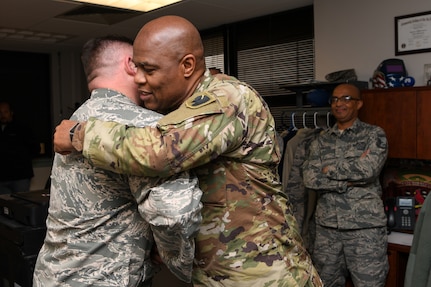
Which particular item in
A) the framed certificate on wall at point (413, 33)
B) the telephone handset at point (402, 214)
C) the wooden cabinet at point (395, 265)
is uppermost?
the framed certificate on wall at point (413, 33)

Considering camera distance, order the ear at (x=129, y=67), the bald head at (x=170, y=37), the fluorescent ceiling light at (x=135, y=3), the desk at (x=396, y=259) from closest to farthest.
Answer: the bald head at (x=170, y=37) → the ear at (x=129, y=67) → the desk at (x=396, y=259) → the fluorescent ceiling light at (x=135, y=3)

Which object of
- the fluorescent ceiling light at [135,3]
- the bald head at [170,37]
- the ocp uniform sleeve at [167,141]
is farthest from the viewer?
the fluorescent ceiling light at [135,3]

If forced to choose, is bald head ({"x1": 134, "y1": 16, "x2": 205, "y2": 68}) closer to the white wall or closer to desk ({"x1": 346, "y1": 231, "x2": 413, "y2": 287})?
desk ({"x1": 346, "y1": 231, "x2": 413, "y2": 287})

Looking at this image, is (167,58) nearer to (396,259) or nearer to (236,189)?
(236,189)

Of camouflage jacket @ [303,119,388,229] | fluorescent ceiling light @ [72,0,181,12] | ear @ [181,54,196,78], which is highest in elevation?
fluorescent ceiling light @ [72,0,181,12]

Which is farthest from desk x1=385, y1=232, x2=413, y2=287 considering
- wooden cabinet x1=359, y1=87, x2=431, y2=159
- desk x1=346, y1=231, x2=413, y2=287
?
wooden cabinet x1=359, y1=87, x2=431, y2=159

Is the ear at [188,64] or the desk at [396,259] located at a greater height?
the ear at [188,64]

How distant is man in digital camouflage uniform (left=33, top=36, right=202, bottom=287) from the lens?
120 centimetres

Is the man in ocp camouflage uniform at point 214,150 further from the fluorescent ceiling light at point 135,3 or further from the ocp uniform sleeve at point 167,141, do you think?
the fluorescent ceiling light at point 135,3

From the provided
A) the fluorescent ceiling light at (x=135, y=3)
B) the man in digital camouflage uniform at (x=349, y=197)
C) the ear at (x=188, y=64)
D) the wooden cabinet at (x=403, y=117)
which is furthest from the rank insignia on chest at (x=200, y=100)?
the fluorescent ceiling light at (x=135, y=3)

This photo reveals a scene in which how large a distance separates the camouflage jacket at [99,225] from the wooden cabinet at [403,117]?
235 cm

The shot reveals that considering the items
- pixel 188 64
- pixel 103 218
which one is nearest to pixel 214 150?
pixel 188 64

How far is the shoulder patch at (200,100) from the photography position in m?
1.07

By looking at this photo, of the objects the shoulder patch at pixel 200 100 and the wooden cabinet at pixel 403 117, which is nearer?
the shoulder patch at pixel 200 100
